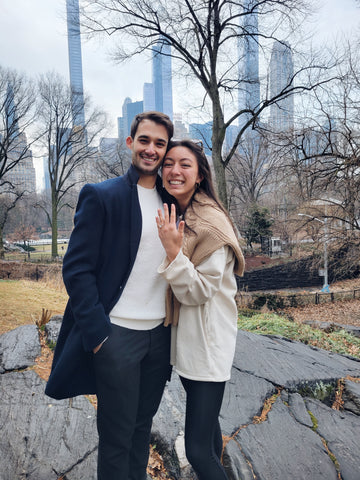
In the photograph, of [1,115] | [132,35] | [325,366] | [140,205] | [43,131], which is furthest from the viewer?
[43,131]

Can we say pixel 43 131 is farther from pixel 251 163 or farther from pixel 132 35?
pixel 251 163

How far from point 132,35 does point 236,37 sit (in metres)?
3.00

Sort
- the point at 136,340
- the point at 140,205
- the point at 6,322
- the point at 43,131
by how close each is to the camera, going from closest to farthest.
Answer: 1. the point at 136,340
2. the point at 140,205
3. the point at 6,322
4. the point at 43,131

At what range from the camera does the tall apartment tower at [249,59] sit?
9.12m

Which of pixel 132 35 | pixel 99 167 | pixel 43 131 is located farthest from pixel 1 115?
pixel 132 35

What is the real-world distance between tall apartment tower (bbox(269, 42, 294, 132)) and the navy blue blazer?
8.93 metres

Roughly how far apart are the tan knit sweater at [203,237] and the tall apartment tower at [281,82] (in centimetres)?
874

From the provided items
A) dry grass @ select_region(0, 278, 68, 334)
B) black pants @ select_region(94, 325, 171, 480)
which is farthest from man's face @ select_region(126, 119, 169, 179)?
dry grass @ select_region(0, 278, 68, 334)

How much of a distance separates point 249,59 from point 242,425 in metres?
10.0

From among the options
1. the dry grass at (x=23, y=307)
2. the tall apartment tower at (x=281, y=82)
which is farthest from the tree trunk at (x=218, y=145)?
the dry grass at (x=23, y=307)

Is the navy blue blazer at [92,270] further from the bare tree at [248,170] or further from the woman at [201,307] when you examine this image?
the bare tree at [248,170]

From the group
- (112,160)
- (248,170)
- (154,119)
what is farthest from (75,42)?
(248,170)

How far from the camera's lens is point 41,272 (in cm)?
1460

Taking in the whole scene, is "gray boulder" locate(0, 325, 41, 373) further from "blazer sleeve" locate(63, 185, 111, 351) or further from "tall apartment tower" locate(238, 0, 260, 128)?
"tall apartment tower" locate(238, 0, 260, 128)
